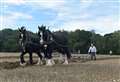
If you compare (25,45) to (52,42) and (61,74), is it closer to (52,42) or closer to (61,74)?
(52,42)

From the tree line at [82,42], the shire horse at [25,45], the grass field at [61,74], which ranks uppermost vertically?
the tree line at [82,42]

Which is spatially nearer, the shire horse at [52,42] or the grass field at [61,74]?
the grass field at [61,74]

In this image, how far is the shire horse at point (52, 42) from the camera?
22906 millimetres

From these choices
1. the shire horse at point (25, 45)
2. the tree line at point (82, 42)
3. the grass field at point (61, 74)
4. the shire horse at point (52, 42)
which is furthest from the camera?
the tree line at point (82, 42)

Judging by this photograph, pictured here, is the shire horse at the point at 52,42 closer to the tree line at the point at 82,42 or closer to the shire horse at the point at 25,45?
the shire horse at the point at 25,45

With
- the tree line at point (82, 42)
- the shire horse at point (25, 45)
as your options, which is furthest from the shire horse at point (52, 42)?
the tree line at point (82, 42)

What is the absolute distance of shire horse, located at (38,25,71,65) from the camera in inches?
902

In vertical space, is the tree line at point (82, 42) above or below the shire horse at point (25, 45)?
above

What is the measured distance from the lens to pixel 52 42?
23828 millimetres

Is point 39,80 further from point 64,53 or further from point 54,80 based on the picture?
point 64,53

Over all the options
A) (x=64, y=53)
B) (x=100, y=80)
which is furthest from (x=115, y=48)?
(x=100, y=80)

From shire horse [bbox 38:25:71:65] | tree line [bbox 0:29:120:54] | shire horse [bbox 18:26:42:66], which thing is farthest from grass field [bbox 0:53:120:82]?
tree line [bbox 0:29:120:54]

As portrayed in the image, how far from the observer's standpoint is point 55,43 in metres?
24.5

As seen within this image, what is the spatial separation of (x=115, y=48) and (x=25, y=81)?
64555 mm
